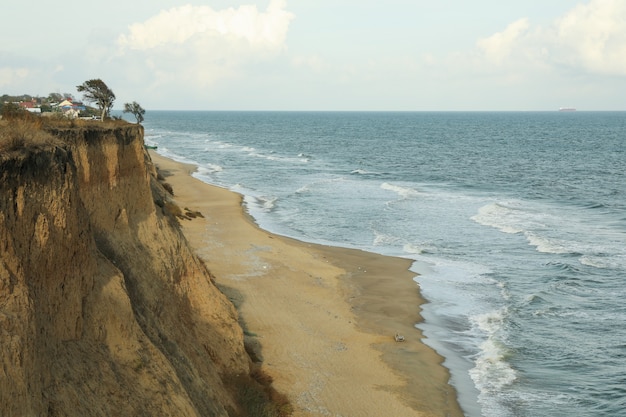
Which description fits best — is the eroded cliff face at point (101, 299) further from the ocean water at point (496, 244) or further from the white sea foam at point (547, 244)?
the white sea foam at point (547, 244)

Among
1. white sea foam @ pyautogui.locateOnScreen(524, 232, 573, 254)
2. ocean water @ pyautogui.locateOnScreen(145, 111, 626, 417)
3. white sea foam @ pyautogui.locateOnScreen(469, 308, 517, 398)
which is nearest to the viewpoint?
white sea foam @ pyautogui.locateOnScreen(469, 308, 517, 398)

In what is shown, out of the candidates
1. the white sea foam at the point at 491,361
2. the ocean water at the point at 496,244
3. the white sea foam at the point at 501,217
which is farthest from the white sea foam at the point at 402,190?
the white sea foam at the point at 491,361

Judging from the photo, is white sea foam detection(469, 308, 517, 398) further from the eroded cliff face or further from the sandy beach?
the eroded cliff face

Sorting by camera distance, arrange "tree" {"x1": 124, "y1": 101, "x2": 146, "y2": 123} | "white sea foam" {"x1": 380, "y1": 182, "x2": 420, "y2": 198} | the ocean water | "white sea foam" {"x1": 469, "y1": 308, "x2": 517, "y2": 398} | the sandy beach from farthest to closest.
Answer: "tree" {"x1": 124, "y1": 101, "x2": 146, "y2": 123} < "white sea foam" {"x1": 380, "y1": 182, "x2": 420, "y2": 198} < the ocean water < "white sea foam" {"x1": 469, "y1": 308, "x2": 517, "y2": 398} < the sandy beach

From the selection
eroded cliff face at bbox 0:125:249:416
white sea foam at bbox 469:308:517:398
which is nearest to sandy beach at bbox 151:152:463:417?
white sea foam at bbox 469:308:517:398

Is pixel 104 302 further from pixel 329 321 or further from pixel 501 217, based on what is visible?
pixel 501 217

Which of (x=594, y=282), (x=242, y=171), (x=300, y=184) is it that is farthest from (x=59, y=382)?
(x=242, y=171)
